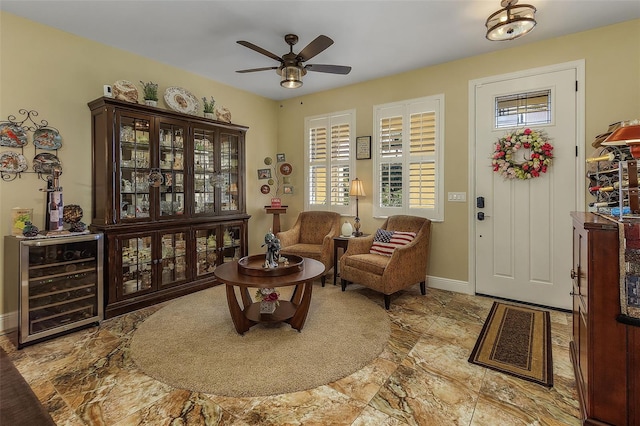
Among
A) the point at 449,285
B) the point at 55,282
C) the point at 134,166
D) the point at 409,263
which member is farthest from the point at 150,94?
the point at 449,285

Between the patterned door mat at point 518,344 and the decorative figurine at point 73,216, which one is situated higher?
the decorative figurine at point 73,216

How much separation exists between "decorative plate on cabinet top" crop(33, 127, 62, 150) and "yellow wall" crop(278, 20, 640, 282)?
3207 millimetres

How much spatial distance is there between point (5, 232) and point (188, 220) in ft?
5.32

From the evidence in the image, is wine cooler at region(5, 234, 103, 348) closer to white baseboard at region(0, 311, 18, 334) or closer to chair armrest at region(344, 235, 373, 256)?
white baseboard at region(0, 311, 18, 334)

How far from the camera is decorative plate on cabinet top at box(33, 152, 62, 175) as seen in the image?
2994 millimetres

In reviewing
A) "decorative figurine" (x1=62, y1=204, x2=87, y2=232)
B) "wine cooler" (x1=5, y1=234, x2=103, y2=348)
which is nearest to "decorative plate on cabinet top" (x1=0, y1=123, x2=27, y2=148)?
"decorative figurine" (x1=62, y1=204, x2=87, y2=232)

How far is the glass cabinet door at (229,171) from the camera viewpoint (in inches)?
172

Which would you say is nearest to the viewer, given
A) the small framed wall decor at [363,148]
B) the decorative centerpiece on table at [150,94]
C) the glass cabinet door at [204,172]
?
the decorative centerpiece on table at [150,94]

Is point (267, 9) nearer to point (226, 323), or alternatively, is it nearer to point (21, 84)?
point (21, 84)

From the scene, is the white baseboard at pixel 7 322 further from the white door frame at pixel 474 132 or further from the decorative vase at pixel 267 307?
the white door frame at pixel 474 132

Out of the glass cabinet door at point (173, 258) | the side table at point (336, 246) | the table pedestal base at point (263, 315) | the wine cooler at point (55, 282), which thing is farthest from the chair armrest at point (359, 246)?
the wine cooler at point (55, 282)

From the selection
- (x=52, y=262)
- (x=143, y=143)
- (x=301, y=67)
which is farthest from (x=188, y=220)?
(x=301, y=67)

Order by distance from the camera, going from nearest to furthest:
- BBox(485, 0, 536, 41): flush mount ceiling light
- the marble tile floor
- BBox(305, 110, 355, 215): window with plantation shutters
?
the marble tile floor → BBox(485, 0, 536, 41): flush mount ceiling light → BBox(305, 110, 355, 215): window with plantation shutters

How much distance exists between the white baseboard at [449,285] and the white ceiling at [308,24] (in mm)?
2675
